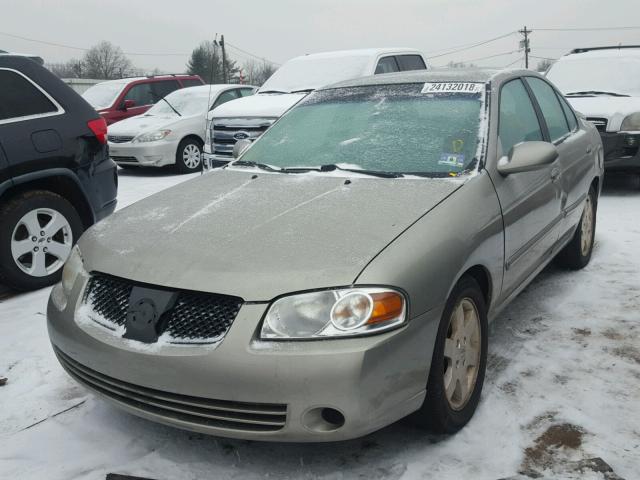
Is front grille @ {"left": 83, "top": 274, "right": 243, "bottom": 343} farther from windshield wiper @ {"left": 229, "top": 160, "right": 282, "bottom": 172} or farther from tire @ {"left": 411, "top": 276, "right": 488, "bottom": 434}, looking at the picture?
windshield wiper @ {"left": 229, "top": 160, "right": 282, "bottom": 172}

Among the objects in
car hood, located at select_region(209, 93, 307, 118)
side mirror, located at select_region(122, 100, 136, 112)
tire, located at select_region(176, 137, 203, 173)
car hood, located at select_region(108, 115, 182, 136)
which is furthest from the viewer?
side mirror, located at select_region(122, 100, 136, 112)

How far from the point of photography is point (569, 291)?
4.52 metres

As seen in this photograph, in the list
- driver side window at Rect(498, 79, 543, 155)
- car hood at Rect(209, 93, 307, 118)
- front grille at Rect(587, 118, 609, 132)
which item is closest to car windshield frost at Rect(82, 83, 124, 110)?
car hood at Rect(209, 93, 307, 118)

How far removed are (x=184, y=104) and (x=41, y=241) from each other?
7.57 meters

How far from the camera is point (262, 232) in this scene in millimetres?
2637

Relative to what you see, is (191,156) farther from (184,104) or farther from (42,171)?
(42,171)

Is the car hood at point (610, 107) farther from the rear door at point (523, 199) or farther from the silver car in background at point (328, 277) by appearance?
the silver car in background at point (328, 277)

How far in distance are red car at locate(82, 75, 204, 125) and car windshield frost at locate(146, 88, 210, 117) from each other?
90 centimetres

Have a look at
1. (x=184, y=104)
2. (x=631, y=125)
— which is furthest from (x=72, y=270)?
(x=184, y=104)

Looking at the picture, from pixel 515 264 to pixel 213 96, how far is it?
A: 9498 mm

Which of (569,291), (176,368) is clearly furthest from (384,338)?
(569,291)

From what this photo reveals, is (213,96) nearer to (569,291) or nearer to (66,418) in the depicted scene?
(569,291)

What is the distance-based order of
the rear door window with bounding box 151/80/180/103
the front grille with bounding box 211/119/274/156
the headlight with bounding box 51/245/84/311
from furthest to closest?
the rear door window with bounding box 151/80/180/103
the front grille with bounding box 211/119/274/156
the headlight with bounding box 51/245/84/311

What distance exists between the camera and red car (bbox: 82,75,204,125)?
13.0 m
